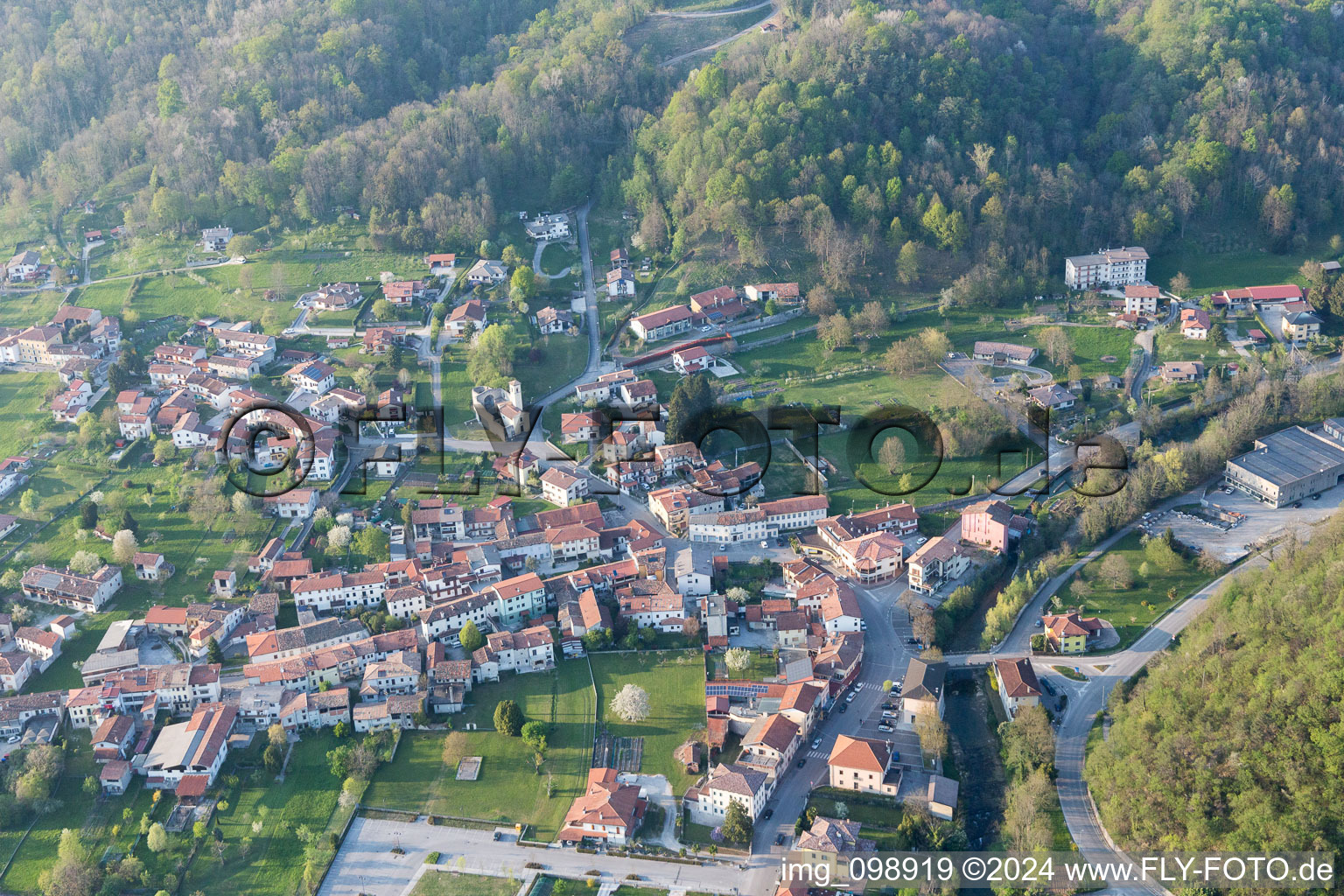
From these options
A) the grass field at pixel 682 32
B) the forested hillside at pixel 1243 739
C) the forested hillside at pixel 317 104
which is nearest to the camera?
the forested hillside at pixel 1243 739

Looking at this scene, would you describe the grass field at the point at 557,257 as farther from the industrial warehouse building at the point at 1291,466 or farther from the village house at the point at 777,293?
the industrial warehouse building at the point at 1291,466

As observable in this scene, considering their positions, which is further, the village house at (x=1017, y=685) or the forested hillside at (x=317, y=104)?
the forested hillside at (x=317, y=104)

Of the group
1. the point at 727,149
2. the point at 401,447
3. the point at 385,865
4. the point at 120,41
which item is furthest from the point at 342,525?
the point at 120,41

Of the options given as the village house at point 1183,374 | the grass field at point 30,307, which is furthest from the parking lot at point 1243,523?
the grass field at point 30,307

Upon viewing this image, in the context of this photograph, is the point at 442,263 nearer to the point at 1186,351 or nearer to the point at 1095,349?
the point at 1095,349

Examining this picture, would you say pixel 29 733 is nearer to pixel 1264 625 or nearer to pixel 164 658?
pixel 164 658

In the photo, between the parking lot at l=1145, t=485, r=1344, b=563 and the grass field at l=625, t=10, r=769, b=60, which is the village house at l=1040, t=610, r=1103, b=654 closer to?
the parking lot at l=1145, t=485, r=1344, b=563

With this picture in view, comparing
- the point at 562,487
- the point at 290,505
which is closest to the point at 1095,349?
the point at 562,487

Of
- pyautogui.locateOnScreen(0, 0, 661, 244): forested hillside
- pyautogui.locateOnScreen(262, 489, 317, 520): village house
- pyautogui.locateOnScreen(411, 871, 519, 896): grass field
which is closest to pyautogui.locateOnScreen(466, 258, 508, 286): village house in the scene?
pyautogui.locateOnScreen(0, 0, 661, 244): forested hillside
